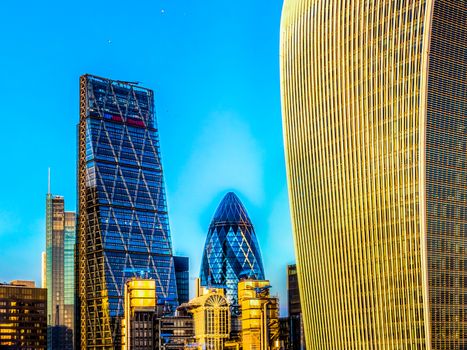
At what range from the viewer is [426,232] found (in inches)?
6088

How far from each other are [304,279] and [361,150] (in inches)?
1147

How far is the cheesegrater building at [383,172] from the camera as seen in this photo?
6122 inches

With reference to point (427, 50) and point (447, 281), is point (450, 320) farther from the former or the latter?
point (427, 50)

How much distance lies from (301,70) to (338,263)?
123 feet

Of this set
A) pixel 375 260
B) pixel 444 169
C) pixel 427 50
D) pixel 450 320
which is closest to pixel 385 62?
pixel 427 50

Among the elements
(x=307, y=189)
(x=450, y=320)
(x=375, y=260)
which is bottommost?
(x=450, y=320)

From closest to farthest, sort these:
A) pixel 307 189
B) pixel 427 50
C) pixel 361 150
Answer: pixel 427 50 → pixel 361 150 → pixel 307 189

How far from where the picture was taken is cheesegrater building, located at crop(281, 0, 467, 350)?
156 meters

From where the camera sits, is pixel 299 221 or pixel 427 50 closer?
pixel 427 50

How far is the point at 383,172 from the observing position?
16112 centimetres

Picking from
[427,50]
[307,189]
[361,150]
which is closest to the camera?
[427,50]

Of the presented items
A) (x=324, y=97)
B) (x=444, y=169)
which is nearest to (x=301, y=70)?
(x=324, y=97)

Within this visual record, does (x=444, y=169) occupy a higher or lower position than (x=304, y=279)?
higher

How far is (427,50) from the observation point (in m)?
154
